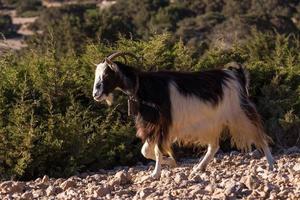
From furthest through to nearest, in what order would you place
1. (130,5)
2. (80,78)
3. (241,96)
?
1. (130,5)
2. (80,78)
3. (241,96)

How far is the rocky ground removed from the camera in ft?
22.4

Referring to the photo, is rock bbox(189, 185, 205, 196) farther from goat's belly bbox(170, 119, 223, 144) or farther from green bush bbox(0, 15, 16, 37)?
green bush bbox(0, 15, 16, 37)

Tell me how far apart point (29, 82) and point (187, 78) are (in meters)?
3.07

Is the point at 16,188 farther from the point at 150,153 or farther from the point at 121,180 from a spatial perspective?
the point at 150,153

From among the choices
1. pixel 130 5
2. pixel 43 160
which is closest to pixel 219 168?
pixel 43 160

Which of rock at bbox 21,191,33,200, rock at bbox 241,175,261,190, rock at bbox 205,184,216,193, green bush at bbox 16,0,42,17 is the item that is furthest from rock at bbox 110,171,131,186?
green bush at bbox 16,0,42,17

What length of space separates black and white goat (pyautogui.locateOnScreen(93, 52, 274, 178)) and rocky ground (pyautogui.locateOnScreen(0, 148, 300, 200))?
35cm

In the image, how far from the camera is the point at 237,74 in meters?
9.21

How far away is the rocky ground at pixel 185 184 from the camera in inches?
268

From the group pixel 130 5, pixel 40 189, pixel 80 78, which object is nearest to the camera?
pixel 40 189

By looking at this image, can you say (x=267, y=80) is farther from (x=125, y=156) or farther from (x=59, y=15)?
(x=59, y=15)

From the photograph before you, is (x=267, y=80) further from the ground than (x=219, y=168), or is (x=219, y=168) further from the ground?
(x=267, y=80)

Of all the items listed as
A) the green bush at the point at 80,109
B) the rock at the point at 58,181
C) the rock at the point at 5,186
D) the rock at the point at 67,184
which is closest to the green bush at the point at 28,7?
the green bush at the point at 80,109

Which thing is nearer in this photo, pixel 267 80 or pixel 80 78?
pixel 80 78
